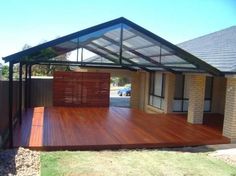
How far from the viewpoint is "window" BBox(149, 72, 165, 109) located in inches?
675

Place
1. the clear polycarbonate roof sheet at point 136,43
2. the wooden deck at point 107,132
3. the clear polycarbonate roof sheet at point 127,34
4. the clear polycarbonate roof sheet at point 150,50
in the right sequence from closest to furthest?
the wooden deck at point 107,132
the clear polycarbonate roof sheet at point 127,34
the clear polycarbonate roof sheet at point 136,43
the clear polycarbonate roof sheet at point 150,50

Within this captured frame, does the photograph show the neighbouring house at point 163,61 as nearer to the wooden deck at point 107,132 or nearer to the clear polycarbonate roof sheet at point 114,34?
the clear polycarbonate roof sheet at point 114,34

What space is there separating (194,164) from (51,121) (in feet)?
21.8

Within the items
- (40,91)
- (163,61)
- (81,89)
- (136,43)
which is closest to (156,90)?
(81,89)

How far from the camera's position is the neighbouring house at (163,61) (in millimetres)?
10008

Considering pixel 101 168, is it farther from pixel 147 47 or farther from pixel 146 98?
pixel 146 98

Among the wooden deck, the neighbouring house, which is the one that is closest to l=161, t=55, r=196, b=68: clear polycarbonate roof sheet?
the neighbouring house

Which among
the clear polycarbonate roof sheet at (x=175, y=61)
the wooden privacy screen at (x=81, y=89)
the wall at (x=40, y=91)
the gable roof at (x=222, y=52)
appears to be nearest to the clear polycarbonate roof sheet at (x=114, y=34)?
the clear polycarbonate roof sheet at (x=175, y=61)

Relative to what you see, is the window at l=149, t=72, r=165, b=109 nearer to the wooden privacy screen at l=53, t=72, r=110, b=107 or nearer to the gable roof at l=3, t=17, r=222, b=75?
the wooden privacy screen at l=53, t=72, r=110, b=107

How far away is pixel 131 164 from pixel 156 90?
10.9m

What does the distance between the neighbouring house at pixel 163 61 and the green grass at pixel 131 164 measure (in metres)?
2.61

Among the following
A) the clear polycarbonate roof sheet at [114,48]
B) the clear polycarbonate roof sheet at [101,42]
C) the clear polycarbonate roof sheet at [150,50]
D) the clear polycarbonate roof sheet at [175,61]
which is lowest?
the clear polycarbonate roof sheet at [175,61]

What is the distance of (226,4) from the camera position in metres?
4.76

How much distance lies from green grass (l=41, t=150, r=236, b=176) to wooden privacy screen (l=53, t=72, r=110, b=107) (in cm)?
946
